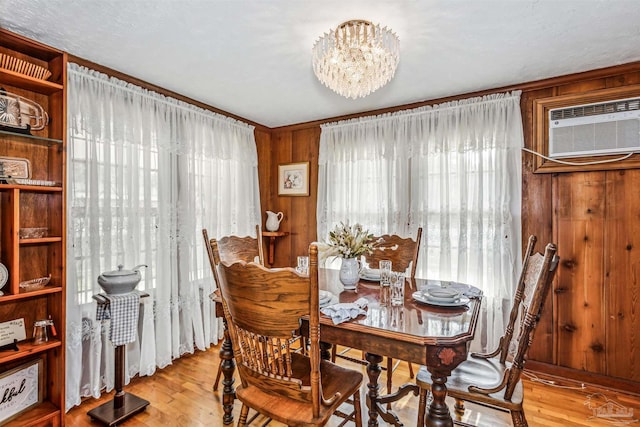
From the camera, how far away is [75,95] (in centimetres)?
228

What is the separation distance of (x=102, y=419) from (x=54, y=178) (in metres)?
1.51

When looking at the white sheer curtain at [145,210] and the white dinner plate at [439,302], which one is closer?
the white dinner plate at [439,302]

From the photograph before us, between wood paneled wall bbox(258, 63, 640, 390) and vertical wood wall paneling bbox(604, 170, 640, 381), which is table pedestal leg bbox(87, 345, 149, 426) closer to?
wood paneled wall bbox(258, 63, 640, 390)

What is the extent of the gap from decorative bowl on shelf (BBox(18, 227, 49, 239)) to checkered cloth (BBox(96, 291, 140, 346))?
0.52m

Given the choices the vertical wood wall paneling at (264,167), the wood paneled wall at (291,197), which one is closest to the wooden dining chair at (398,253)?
the wood paneled wall at (291,197)

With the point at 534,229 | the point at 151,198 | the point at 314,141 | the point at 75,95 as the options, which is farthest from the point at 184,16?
the point at 534,229

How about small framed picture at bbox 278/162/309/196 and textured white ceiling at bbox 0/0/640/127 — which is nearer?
textured white ceiling at bbox 0/0/640/127

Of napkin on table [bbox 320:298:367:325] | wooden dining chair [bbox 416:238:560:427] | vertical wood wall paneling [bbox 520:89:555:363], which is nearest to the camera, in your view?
wooden dining chair [bbox 416:238:560:427]

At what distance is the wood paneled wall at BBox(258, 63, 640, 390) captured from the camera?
2.47 metres

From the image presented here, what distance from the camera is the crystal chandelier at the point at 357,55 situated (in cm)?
172

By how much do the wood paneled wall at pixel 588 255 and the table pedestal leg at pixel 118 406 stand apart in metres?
3.03

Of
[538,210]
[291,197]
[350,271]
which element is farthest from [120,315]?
[538,210]

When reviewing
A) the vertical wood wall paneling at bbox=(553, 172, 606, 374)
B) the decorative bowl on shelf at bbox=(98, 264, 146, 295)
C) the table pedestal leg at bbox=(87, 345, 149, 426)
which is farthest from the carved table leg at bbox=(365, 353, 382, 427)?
the vertical wood wall paneling at bbox=(553, 172, 606, 374)

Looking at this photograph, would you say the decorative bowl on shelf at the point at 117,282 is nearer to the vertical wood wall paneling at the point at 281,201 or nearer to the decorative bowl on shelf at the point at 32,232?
the decorative bowl on shelf at the point at 32,232
